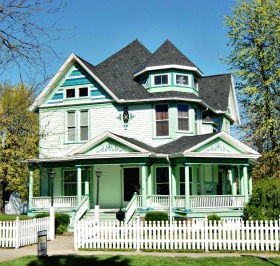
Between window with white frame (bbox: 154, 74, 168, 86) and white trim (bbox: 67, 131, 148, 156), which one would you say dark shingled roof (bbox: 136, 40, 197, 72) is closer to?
window with white frame (bbox: 154, 74, 168, 86)

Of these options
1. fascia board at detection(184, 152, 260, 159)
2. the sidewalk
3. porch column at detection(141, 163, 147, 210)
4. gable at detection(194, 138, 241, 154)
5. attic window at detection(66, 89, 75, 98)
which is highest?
attic window at detection(66, 89, 75, 98)

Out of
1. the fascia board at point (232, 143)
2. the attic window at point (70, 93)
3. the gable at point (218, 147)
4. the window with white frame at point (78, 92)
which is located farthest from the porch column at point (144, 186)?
the attic window at point (70, 93)

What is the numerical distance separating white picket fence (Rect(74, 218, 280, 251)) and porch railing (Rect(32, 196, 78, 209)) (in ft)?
29.6

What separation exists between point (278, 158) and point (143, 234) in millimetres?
17086

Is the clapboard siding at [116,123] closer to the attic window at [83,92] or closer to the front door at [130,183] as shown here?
the attic window at [83,92]

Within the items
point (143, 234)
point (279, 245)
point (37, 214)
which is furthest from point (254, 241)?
point (37, 214)

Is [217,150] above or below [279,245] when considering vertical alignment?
above

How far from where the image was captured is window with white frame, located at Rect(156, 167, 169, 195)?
80.0 ft

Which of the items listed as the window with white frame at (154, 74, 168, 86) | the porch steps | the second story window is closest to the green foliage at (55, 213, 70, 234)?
the porch steps

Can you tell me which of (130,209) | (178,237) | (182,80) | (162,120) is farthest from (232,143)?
(178,237)

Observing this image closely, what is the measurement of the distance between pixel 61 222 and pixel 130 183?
4.85m

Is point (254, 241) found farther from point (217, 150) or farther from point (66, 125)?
point (66, 125)

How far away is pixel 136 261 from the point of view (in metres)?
12.6

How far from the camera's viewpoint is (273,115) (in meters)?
27.5
